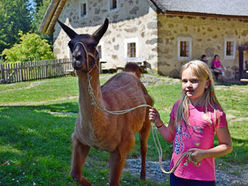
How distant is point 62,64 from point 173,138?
19.8m

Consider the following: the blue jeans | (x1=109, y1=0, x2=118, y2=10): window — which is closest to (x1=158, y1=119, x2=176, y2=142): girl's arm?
the blue jeans

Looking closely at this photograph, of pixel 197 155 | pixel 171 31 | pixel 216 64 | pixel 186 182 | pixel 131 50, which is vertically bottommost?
pixel 186 182

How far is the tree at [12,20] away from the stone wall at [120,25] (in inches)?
719

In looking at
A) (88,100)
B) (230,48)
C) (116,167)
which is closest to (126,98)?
(116,167)

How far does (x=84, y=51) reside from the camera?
9.66 ft

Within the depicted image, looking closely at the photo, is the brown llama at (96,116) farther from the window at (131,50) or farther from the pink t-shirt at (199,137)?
the window at (131,50)

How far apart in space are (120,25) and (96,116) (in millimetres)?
17195

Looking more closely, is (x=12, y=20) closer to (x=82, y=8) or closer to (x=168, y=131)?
(x=82, y=8)

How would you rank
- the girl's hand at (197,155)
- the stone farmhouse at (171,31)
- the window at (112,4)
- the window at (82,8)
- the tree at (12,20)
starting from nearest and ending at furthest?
the girl's hand at (197,155)
the stone farmhouse at (171,31)
the window at (112,4)
the window at (82,8)
the tree at (12,20)

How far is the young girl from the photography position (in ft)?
8.24

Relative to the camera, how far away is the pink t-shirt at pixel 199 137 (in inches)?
100

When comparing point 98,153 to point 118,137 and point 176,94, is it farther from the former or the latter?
point 176,94

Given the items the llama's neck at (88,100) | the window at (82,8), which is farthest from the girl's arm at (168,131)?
the window at (82,8)

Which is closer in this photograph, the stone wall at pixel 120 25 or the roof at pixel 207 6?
the roof at pixel 207 6
